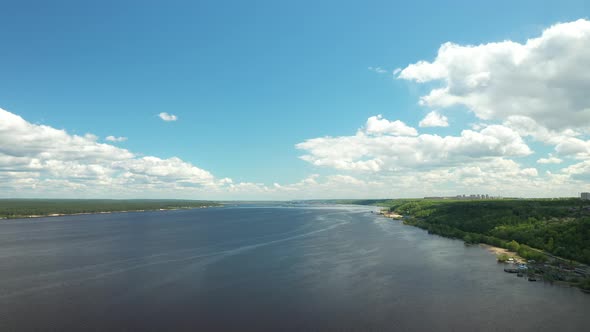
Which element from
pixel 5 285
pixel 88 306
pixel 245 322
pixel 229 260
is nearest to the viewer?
pixel 245 322

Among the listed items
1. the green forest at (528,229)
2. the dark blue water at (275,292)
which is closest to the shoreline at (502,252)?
the green forest at (528,229)

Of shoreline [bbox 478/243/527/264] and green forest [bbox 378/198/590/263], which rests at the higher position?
green forest [bbox 378/198/590/263]

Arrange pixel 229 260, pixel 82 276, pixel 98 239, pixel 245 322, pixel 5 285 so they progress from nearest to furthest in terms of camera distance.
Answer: pixel 245 322, pixel 5 285, pixel 82 276, pixel 229 260, pixel 98 239

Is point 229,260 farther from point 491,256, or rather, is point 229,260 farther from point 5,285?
point 491,256

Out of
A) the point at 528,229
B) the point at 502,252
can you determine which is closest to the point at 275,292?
the point at 502,252

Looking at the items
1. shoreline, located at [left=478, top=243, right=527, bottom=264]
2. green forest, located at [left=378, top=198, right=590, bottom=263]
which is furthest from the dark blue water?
green forest, located at [left=378, top=198, right=590, bottom=263]

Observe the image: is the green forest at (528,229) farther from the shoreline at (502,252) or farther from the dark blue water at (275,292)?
the dark blue water at (275,292)

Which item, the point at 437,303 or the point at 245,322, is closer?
the point at 245,322

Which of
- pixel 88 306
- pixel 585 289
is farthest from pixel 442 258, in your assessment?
pixel 88 306

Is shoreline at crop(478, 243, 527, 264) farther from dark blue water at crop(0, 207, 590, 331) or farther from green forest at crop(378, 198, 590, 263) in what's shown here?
dark blue water at crop(0, 207, 590, 331)
